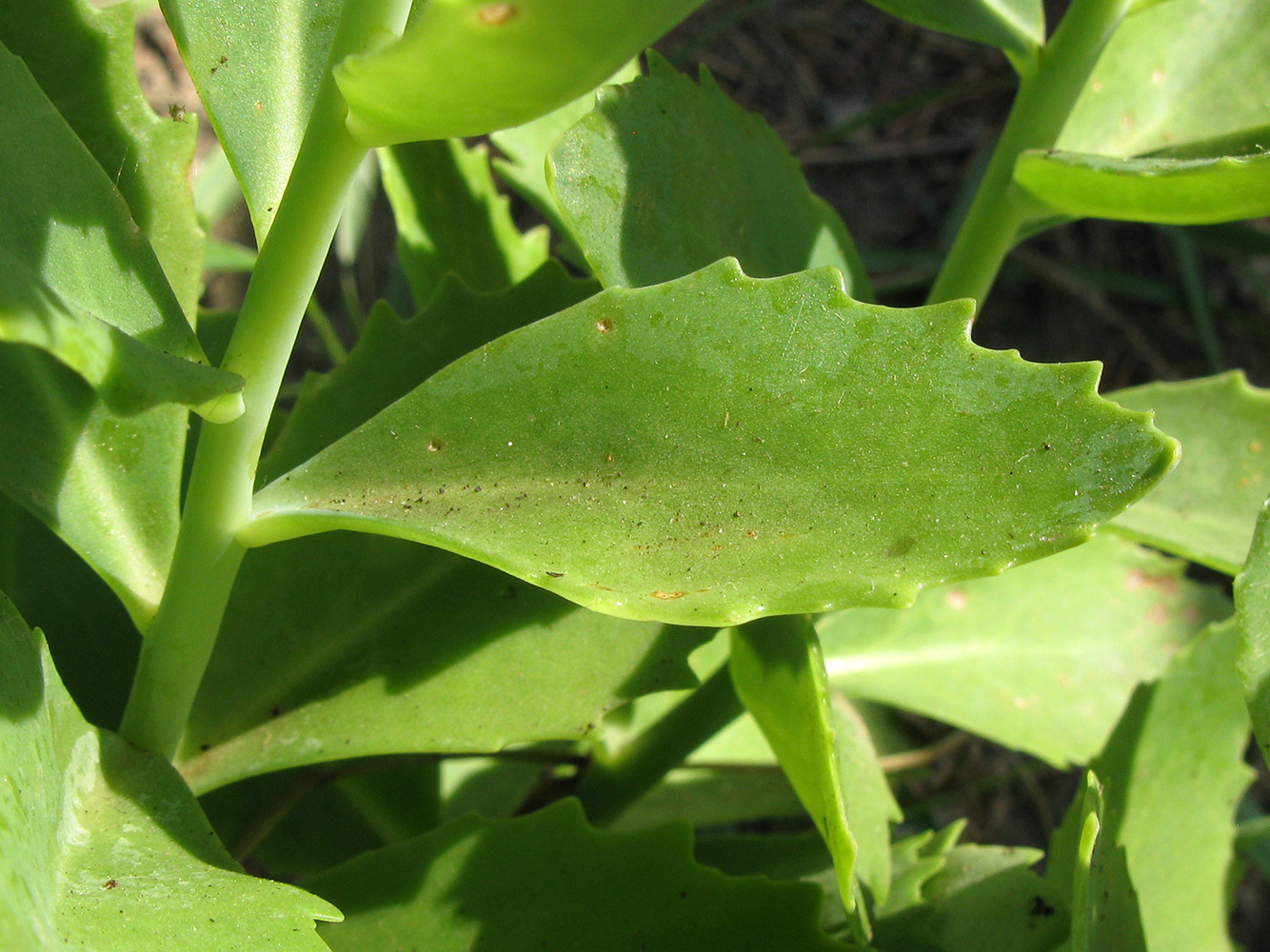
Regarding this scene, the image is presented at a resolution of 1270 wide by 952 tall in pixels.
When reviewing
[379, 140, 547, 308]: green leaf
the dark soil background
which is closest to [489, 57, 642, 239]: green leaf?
[379, 140, 547, 308]: green leaf

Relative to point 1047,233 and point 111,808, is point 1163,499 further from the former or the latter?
point 1047,233

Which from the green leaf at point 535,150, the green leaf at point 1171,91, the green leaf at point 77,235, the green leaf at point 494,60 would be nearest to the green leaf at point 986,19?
the green leaf at point 1171,91

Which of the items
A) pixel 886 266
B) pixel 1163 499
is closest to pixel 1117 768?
pixel 1163 499

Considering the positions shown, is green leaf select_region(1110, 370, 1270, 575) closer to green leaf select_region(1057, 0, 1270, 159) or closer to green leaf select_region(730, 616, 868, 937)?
green leaf select_region(1057, 0, 1270, 159)

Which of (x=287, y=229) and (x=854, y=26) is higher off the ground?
(x=287, y=229)

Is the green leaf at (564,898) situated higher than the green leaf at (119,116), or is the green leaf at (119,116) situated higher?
the green leaf at (119,116)

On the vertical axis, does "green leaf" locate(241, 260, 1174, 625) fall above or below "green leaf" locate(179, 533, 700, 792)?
above

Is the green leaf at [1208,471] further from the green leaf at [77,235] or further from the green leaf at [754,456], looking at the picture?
the green leaf at [77,235]
